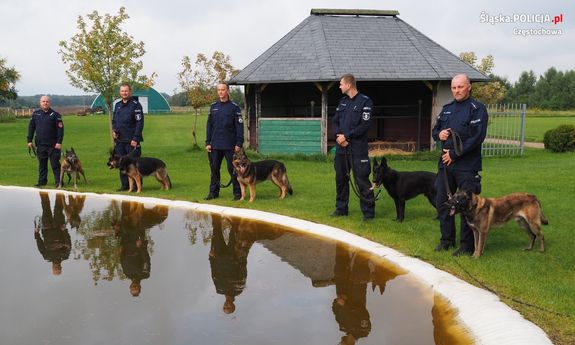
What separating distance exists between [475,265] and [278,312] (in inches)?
99.0

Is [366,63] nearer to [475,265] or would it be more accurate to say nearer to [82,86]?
[82,86]

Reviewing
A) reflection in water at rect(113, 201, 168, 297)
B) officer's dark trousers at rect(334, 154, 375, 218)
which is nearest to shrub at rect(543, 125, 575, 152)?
officer's dark trousers at rect(334, 154, 375, 218)

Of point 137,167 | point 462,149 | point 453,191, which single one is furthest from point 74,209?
point 462,149

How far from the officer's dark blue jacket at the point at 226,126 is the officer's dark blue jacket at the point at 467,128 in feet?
15.0

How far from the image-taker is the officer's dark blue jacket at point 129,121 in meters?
11.0

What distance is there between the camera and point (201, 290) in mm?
5262

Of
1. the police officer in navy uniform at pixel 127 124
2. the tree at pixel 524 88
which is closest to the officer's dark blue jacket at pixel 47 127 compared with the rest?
the police officer in navy uniform at pixel 127 124

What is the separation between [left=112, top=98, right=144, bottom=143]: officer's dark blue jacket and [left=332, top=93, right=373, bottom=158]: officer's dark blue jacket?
192 inches

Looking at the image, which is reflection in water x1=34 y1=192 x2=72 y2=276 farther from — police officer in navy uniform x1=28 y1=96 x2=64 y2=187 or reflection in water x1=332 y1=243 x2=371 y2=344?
reflection in water x1=332 y1=243 x2=371 y2=344

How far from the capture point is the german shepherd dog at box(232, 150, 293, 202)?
9.78 meters

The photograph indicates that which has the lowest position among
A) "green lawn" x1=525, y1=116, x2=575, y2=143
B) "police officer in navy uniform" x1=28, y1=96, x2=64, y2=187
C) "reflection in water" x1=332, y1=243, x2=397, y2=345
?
"green lawn" x1=525, y1=116, x2=575, y2=143

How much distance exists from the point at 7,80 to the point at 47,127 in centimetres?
4365

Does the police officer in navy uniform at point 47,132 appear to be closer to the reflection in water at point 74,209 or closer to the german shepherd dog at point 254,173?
the reflection in water at point 74,209

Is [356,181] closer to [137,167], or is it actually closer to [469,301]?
[469,301]
